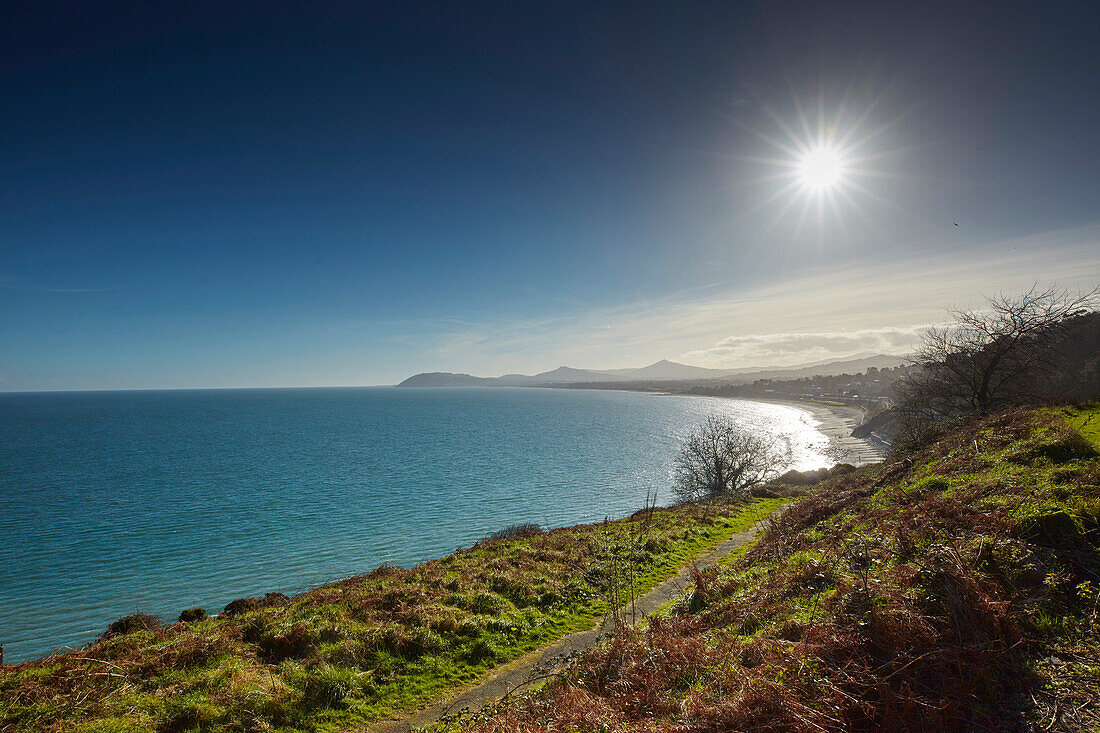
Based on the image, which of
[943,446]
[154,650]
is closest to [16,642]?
[154,650]

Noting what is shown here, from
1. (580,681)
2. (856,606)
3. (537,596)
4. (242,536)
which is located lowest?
(242,536)

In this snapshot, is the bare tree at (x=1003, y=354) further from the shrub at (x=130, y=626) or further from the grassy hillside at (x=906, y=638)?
the shrub at (x=130, y=626)

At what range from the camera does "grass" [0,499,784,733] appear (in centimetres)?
862

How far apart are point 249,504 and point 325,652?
4665 cm

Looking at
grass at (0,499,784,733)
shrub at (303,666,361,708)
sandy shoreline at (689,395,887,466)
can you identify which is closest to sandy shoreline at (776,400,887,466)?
sandy shoreline at (689,395,887,466)

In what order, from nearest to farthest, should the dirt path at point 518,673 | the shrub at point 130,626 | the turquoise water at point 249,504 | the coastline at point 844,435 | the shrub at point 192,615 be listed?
1. the dirt path at point 518,673
2. the shrub at point 130,626
3. the shrub at point 192,615
4. the turquoise water at point 249,504
5. the coastline at point 844,435

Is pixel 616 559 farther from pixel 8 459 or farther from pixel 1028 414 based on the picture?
pixel 8 459

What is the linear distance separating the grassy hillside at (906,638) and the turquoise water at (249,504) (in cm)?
2933

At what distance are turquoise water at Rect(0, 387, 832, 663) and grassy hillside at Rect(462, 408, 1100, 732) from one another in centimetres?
2933

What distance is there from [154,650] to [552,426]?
118m

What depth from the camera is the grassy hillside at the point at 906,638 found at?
4.43m

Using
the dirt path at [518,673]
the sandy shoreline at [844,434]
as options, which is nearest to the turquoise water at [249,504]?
the sandy shoreline at [844,434]

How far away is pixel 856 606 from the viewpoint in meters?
6.16

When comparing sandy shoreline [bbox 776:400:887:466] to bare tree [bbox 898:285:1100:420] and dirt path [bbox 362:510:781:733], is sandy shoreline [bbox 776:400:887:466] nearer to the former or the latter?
bare tree [bbox 898:285:1100:420]
